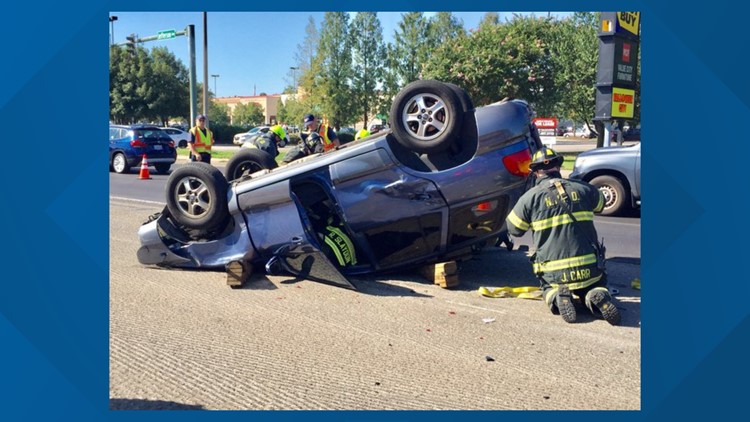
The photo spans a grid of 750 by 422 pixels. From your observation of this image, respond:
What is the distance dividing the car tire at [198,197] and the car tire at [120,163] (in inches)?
539

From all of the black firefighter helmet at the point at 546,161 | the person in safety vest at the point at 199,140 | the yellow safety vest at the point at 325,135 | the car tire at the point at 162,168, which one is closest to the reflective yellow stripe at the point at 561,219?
the black firefighter helmet at the point at 546,161

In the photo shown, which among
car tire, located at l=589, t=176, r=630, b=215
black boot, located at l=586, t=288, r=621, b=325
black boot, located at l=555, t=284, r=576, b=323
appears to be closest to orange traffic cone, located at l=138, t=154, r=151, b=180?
car tire, located at l=589, t=176, r=630, b=215

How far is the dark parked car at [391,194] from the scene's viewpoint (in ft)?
17.9

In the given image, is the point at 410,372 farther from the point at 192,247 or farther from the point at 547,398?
the point at 192,247

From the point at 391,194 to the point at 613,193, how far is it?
6.56m

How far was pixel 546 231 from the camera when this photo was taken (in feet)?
16.2

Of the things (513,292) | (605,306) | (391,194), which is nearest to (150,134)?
(391,194)

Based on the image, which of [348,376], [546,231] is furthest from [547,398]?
[546,231]

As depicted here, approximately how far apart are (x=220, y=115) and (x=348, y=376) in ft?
123

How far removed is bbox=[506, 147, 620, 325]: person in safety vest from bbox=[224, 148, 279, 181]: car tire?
3074mm

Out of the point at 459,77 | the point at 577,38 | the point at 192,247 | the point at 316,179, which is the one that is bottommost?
the point at 192,247

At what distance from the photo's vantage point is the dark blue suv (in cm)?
1858

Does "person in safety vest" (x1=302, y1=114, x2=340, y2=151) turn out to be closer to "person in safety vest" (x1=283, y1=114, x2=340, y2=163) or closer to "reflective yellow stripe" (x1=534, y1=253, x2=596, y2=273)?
"person in safety vest" (x1=283, y1=114, x2=340, y2=163)

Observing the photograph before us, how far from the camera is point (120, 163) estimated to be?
18797mm
